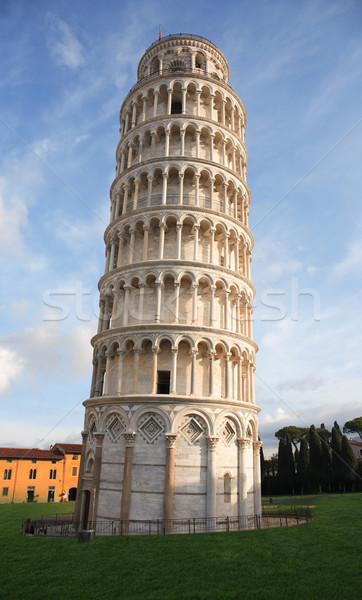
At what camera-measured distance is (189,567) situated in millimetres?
16125

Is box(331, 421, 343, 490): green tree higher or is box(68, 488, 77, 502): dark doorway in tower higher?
box(331, 421, 343, 490): green tree

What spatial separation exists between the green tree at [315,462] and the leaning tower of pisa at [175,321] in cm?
3655

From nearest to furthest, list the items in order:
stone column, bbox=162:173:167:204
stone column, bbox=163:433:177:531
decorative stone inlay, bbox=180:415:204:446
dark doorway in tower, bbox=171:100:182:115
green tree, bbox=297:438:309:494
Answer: stone column, bbox=163:433:177:531, decorative stone inlay, bbox=180:415:204:446, stone column, bbox=162:173:167:204, dark doorway in tower, bbox=171:100:182:115, green tree, bbox=297:438:309:494

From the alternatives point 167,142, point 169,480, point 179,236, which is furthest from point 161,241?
point 169,480

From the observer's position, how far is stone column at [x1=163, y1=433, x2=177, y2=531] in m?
23.8

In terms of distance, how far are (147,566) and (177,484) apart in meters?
8.40

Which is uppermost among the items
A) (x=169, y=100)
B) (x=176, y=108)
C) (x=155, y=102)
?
(x=176, y=108)

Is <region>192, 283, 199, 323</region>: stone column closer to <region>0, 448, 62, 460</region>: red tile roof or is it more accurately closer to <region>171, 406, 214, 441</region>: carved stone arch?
<region>171, 406, 214, 441</region>: carved stone arch

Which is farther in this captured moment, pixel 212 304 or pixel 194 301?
pixel 212 304

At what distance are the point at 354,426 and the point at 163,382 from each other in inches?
3123

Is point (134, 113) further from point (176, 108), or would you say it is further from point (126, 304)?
point (126, 304)

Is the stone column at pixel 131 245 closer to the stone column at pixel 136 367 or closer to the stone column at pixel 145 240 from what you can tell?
the stone column at pixel 145 240

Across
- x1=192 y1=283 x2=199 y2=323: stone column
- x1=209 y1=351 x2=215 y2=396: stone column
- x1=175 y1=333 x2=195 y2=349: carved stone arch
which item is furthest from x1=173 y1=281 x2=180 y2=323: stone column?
x1=209 y1=351 x2=215 y2=396: stone column

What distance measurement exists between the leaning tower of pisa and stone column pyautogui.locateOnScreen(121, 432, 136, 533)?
74mm
